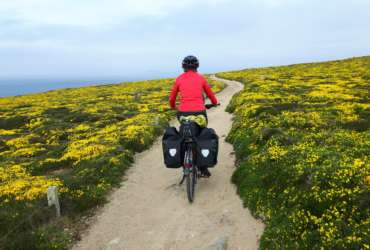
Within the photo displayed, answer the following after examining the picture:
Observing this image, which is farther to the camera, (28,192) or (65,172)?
(65,172)

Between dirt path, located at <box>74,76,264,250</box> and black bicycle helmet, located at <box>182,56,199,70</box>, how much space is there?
15.3ft

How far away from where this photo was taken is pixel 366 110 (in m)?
21.5

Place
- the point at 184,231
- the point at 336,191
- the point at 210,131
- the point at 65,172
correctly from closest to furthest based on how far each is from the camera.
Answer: the point at 336,191 → the point at 184,231 → the point at 210,131 → the point at 65,172

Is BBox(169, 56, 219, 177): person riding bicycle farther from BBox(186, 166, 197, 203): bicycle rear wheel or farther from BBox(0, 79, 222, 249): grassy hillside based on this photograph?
BBox(0, 79, 222, 249): grassy hillside

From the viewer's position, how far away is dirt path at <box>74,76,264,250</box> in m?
9.88

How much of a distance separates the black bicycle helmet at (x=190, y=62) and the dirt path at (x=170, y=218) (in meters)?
4.67

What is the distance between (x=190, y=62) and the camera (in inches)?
488

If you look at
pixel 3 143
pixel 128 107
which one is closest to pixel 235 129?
pixel 3 143

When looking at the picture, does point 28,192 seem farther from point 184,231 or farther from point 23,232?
point 184,231

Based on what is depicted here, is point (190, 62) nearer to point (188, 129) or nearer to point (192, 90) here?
point (192, 90)

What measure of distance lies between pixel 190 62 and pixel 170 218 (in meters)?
5.46

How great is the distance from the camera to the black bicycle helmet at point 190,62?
40.5ft

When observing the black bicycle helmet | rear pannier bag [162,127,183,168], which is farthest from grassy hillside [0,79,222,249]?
the black bicycle helmet

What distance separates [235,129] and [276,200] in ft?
36.4
